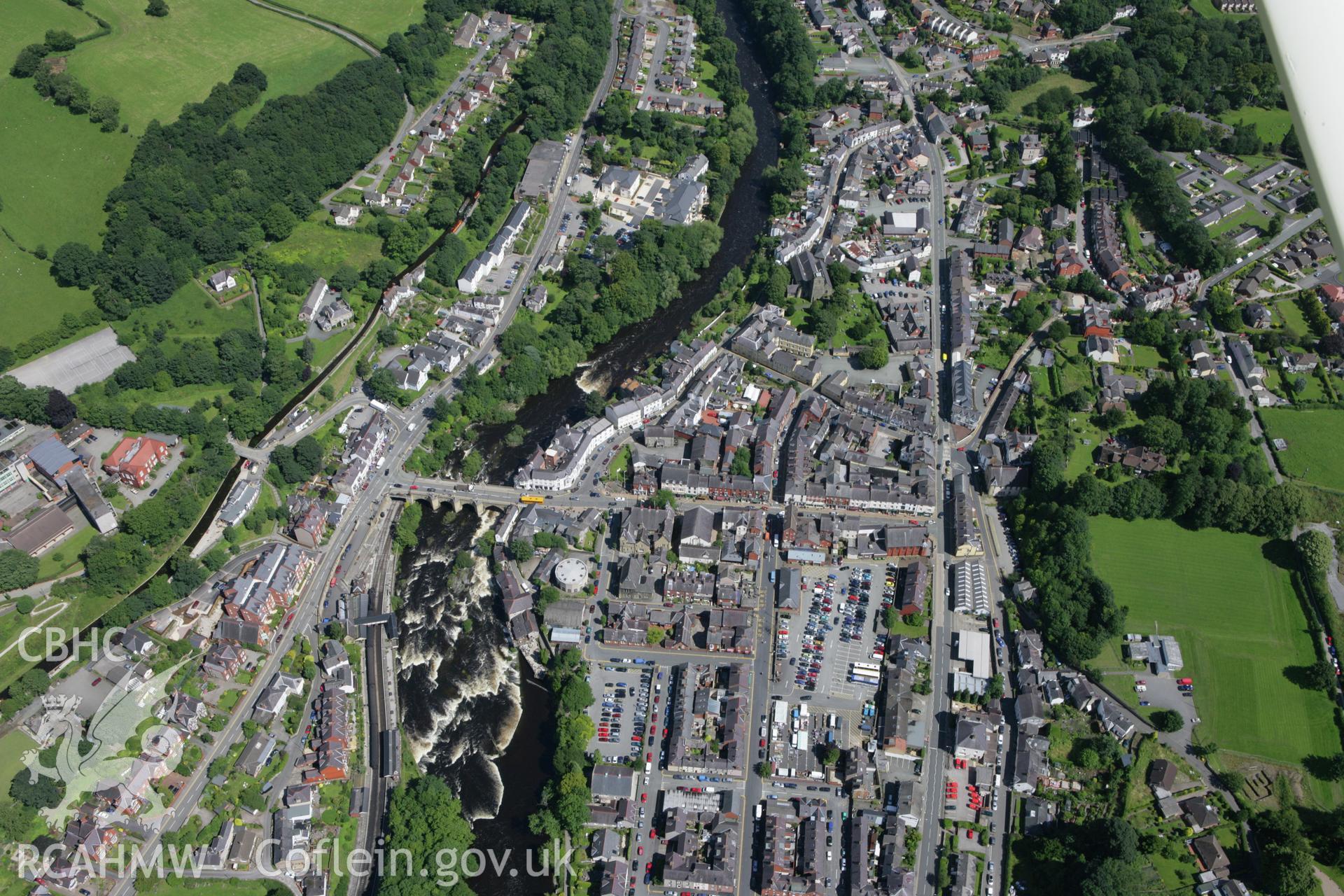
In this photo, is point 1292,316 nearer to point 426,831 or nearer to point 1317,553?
point 1317,553

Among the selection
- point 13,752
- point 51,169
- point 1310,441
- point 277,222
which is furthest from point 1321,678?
point 51,169

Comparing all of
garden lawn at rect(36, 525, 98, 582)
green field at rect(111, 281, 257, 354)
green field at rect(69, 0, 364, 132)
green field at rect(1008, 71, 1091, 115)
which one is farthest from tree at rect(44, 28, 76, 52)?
green field at rect(1008, 71, 1091, 115)

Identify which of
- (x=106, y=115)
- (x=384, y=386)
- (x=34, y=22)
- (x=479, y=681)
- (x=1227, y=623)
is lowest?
(x=479, y=681)

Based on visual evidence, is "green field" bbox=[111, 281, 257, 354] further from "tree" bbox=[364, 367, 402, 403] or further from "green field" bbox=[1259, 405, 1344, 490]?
"green field" bbox=[1259, 405, 1344, 490]

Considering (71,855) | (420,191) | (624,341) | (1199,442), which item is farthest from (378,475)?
(1199,442)

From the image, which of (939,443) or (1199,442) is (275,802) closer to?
(939,443)

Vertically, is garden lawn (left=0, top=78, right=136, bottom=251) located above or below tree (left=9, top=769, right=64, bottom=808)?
above
